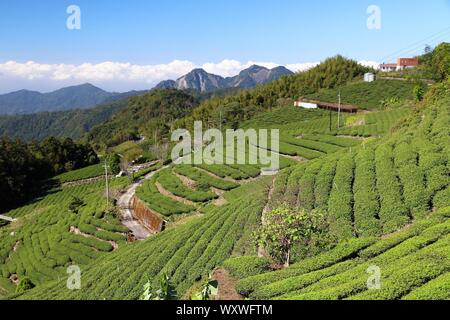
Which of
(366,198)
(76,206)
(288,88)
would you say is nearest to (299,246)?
(366,198)

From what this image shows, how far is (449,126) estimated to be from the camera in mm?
23578

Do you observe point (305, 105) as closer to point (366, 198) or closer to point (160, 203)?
point (160, 203)

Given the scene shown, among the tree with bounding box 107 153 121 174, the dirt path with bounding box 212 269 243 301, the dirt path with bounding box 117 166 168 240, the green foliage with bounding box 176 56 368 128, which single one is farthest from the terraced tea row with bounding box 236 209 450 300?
the green foliage with bounding box 176 56 368 128

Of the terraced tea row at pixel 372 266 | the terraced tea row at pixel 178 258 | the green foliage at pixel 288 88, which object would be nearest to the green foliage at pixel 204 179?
the terraced tea row at pixel 178 258

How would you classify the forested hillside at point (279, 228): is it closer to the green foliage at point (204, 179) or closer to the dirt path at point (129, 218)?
the green foliage at point (204, 179)

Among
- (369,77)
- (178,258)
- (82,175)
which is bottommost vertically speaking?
(82,175)

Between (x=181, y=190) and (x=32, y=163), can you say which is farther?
(x=32, y=163)

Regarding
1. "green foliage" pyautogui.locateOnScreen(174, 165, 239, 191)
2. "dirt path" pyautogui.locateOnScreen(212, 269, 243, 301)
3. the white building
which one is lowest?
"green foliage" pyautogui.locateOnScreen(174, 165, 239, 191)

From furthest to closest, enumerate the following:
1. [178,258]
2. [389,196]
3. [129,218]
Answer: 1. [129,218]
2. [178,258]
3. [389,196]

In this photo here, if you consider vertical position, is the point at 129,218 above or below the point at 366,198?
below

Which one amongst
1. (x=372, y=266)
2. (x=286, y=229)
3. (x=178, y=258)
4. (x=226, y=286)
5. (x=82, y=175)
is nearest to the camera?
(x=372, y=266)

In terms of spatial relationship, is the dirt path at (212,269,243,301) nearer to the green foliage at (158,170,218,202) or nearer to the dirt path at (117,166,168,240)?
the dirt path at (117,166,168,240)
